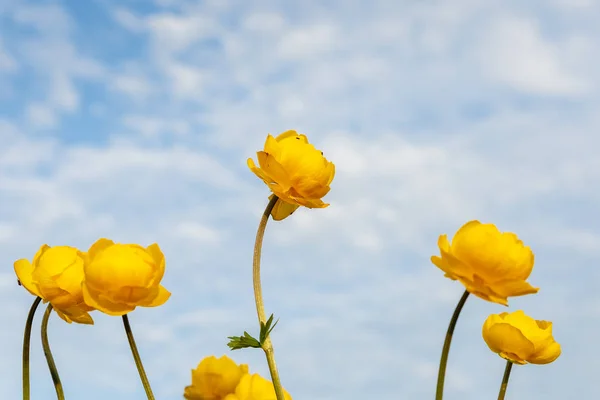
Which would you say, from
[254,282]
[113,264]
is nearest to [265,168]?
[254,282]

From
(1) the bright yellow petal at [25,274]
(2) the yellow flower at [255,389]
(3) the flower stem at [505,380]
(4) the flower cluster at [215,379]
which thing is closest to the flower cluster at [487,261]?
(3) the flower stem at [505,380]

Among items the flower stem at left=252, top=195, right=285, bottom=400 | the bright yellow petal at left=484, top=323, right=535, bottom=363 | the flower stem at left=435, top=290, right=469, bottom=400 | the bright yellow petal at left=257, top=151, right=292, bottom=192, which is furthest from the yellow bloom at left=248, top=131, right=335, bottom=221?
the bright yellow petal at left=484, top=323, right=535, bottom=363

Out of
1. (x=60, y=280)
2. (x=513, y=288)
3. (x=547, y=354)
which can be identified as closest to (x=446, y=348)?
→ (x=513, y=288)

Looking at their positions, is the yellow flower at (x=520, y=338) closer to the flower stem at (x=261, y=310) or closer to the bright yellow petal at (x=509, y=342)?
the bright yellow petal at (x=509, y=342)

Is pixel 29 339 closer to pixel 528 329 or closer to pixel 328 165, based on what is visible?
pixel 328 165

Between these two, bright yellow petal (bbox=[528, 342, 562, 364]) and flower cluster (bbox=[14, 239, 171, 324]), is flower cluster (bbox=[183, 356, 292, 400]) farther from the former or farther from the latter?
bright yellow petal (bbox=[528, 342, 562, 364])

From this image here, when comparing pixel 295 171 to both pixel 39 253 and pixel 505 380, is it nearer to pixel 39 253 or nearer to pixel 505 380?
pixel 39 253

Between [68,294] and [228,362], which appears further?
[228,362]
